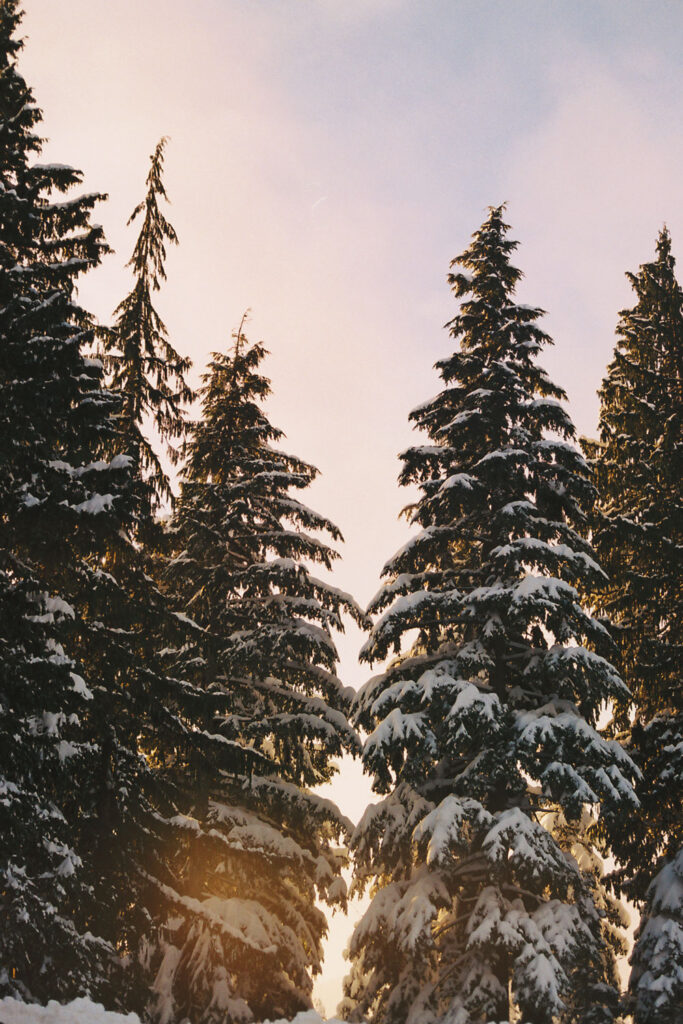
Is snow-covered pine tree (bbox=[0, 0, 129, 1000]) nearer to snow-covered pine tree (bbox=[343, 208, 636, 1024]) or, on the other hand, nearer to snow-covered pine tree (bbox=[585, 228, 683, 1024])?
snow-covered pine tree (bbox=[343, 208, 636, 1024])

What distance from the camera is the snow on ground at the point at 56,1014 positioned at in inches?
303

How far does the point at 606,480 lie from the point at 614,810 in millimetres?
6745

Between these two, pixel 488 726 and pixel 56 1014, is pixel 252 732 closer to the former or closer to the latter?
pixel 488 726

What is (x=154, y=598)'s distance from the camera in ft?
40.8

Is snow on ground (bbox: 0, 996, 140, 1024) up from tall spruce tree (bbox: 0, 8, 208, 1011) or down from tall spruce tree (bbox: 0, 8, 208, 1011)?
down

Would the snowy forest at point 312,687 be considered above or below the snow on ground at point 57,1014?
above

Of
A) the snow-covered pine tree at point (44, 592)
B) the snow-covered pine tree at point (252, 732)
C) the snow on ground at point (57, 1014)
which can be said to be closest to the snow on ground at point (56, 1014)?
the snow on ground at point (57, 1014)

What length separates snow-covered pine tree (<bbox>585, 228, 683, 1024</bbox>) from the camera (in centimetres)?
1177

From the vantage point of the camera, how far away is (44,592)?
10281 mm

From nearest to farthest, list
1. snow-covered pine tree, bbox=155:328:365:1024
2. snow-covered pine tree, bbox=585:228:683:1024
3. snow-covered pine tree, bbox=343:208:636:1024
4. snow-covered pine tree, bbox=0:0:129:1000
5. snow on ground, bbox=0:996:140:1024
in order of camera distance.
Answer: snow on ground, bbox=0:996:140:1024 < snow-covered pine tree, bbox=0:0:129:1000 < snow-covered pine tree, bbox=343:208:636:1024 < snow-covered pine tree, bbox=585:228:683:1024 < snow-covered pine tree, bbox=155:328:365:1024

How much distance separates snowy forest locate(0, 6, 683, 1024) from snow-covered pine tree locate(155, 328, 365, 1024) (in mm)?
75

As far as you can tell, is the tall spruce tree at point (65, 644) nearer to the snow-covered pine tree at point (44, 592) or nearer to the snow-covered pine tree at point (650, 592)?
the snow-covered pine tree at point (44, 592)

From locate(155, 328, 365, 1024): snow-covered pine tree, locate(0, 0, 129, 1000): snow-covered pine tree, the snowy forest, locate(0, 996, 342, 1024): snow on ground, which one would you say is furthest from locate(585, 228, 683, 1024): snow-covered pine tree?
locate(0, 0, 129, 1000): snow-covered pine tree

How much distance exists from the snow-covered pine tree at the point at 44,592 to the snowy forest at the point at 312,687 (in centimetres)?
4
